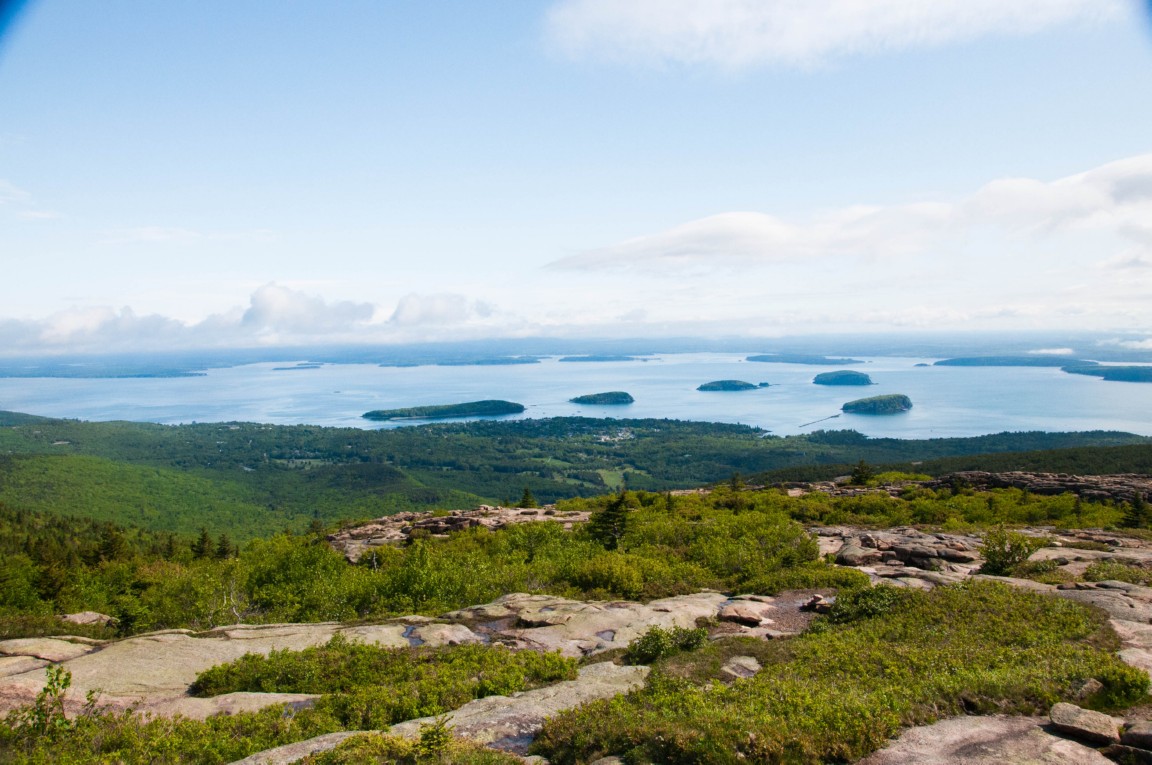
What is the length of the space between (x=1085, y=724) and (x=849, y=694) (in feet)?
10.00

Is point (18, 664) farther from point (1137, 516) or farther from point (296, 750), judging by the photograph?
point (1137, 516)

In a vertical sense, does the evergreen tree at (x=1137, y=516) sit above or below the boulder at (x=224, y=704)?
below

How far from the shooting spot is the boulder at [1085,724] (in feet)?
24.7

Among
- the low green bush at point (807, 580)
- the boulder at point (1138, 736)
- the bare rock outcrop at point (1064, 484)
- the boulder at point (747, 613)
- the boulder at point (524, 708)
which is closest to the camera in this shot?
the boulder at point (1138, 736)

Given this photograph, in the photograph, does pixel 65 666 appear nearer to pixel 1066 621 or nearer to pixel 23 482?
pixel 1066 621

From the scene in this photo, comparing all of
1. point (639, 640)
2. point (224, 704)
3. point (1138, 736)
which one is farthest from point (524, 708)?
point (1138, 736)

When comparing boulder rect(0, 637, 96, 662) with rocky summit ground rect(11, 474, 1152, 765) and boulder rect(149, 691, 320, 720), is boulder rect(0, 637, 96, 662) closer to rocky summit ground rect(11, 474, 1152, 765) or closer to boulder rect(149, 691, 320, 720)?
rocky summit ground rect(11, 474, 1152, 765)

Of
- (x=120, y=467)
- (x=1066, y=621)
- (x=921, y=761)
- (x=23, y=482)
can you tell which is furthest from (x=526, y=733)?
(x=120, y=467)

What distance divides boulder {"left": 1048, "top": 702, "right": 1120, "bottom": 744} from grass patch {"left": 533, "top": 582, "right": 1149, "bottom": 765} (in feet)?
2.49

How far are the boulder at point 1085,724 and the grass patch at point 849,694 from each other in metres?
0.76

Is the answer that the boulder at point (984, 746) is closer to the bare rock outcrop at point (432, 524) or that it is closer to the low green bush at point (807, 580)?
the low green bush at point (807, 580)

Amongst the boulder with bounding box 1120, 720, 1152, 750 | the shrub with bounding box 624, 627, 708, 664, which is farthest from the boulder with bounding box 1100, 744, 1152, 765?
the shrub with bounding box 624, 627, 708, 664

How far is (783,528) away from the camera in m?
28.4

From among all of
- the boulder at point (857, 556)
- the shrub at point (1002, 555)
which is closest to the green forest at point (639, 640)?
the shrub at point (1002, 555)
